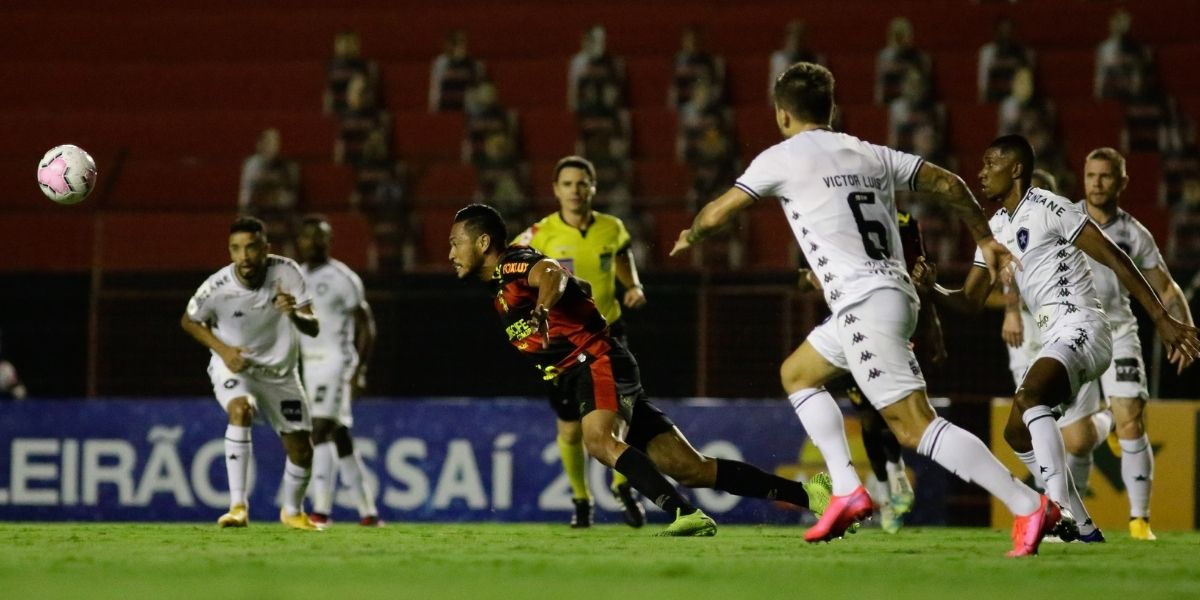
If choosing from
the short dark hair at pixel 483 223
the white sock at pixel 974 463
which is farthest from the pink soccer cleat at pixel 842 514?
the short dark hair at pixel 483 223

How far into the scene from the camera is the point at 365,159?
17078 mm

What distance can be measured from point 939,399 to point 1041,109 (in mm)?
5720

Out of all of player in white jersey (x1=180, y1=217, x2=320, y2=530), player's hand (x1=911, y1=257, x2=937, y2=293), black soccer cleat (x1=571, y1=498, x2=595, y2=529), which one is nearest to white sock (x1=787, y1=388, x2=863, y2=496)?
player's hand (x1=911, y1=257, x2=937, y2=293)

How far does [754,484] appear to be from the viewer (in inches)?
327

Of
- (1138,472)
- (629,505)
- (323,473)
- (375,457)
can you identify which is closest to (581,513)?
(629,505)

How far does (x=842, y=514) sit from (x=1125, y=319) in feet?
10.8

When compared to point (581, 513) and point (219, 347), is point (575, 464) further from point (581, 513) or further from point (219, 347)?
point (219, 347)

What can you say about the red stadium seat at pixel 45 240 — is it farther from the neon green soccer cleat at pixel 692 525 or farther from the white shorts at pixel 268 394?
the neon green soccer cleat at pixel 692 525

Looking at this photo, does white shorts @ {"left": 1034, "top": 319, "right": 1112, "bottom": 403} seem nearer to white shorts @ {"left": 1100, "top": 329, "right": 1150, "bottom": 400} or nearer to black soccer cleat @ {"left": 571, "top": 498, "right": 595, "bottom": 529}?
white shorts @ {"left": 1100, "top": 329, "right": 1150, "bottom": 400}

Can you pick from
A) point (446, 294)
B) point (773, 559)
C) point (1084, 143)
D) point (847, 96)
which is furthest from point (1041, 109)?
point (773, 559)

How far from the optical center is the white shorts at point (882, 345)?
6.88 m

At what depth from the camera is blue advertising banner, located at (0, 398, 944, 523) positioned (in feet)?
42.0

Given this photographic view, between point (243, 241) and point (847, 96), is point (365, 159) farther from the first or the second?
point (243, 241)

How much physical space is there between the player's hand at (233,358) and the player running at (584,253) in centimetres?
187
